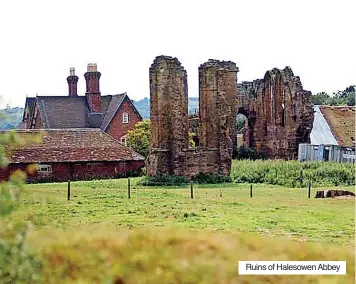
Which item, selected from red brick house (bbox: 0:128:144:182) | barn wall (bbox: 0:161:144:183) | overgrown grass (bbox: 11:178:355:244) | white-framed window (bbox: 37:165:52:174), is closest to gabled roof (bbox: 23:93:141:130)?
red brick house (bbox: 0:128:144:182)

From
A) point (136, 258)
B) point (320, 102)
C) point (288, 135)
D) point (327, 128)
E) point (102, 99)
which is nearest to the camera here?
point (136, 258)

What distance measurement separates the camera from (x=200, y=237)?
5.88 m

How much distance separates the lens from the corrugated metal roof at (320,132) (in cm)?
2009

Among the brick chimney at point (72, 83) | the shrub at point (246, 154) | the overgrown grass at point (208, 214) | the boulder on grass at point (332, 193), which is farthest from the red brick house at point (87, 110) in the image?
the boulder on grass at point (332, 193)

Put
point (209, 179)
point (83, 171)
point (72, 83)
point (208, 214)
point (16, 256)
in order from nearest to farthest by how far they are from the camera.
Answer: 1. point (16, 256)
2. point (208, 214)
3. point (83, 171)
4. point (209, 179)
5. point (72, 83)

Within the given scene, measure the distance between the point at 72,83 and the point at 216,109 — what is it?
31.4 ft

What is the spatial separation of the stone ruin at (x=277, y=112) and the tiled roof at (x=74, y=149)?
22.3 feet

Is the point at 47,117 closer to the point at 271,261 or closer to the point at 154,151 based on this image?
the point at 154,151

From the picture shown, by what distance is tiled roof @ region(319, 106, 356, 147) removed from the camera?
1925 centimetres

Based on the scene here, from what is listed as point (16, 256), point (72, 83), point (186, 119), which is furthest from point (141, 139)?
point (16, 256)

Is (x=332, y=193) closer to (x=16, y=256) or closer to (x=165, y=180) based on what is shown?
(x=165, y=180)

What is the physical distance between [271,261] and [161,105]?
1267 centimetres

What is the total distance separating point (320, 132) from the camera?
20.8 m

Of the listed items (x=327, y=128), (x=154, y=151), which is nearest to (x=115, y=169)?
(x=154, y=151)
